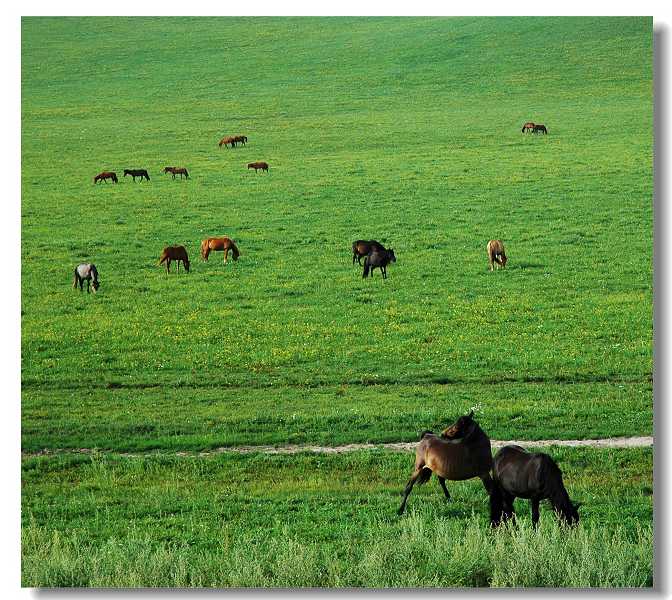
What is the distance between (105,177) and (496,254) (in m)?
4.63

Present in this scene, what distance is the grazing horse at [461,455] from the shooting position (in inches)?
397

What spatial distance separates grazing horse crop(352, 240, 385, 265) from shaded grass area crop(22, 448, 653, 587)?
12.1 feet

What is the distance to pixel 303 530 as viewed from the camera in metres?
10.0

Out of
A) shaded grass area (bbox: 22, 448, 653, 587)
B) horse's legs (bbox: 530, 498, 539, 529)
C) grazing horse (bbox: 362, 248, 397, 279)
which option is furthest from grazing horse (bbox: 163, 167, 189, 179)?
horse's legs (bbox: 530, 498, 539, 529)

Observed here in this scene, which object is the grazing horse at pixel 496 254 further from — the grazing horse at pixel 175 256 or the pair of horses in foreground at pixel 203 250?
the grazing horse at pixel 175 256

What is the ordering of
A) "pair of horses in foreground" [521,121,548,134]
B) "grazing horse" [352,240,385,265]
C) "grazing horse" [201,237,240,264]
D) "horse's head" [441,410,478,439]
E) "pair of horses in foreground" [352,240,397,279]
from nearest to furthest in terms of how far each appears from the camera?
"horse's head" [441,410,478,439] → "grazing horse" [201,237,240,264] → "pair of horses in foreground" [521,121,548,134] → "pair of horses in foreground" [352,240,397,279] → "grazing horse" [352,240,385,265]

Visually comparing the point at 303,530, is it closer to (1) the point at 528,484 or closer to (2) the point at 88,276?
(1) the point at 528,484

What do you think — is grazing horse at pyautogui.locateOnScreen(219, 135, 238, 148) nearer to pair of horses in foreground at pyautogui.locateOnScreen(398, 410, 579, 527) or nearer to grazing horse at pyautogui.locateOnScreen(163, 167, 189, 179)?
grazing horse at pyautogui.locateOnScreen(163, 167, 189, 179)

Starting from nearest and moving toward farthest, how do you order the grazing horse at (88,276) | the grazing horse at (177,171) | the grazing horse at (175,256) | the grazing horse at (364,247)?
the grazing horse at (88,276)
the grazing horse at (175,256)
the grazing horse at (177,171)
the grazing horse at (364,247)

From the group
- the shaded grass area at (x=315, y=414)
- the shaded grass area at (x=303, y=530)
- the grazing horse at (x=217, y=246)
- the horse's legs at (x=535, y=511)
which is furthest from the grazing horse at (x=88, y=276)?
the horse's legs at (x=535, y=511)

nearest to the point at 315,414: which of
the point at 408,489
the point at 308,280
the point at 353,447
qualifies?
the point at 353,447

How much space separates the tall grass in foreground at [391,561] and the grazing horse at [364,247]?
4667 millimetres

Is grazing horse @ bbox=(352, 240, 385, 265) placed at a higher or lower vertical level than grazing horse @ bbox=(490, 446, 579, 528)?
higher

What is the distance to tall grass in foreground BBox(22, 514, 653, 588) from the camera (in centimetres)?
978
